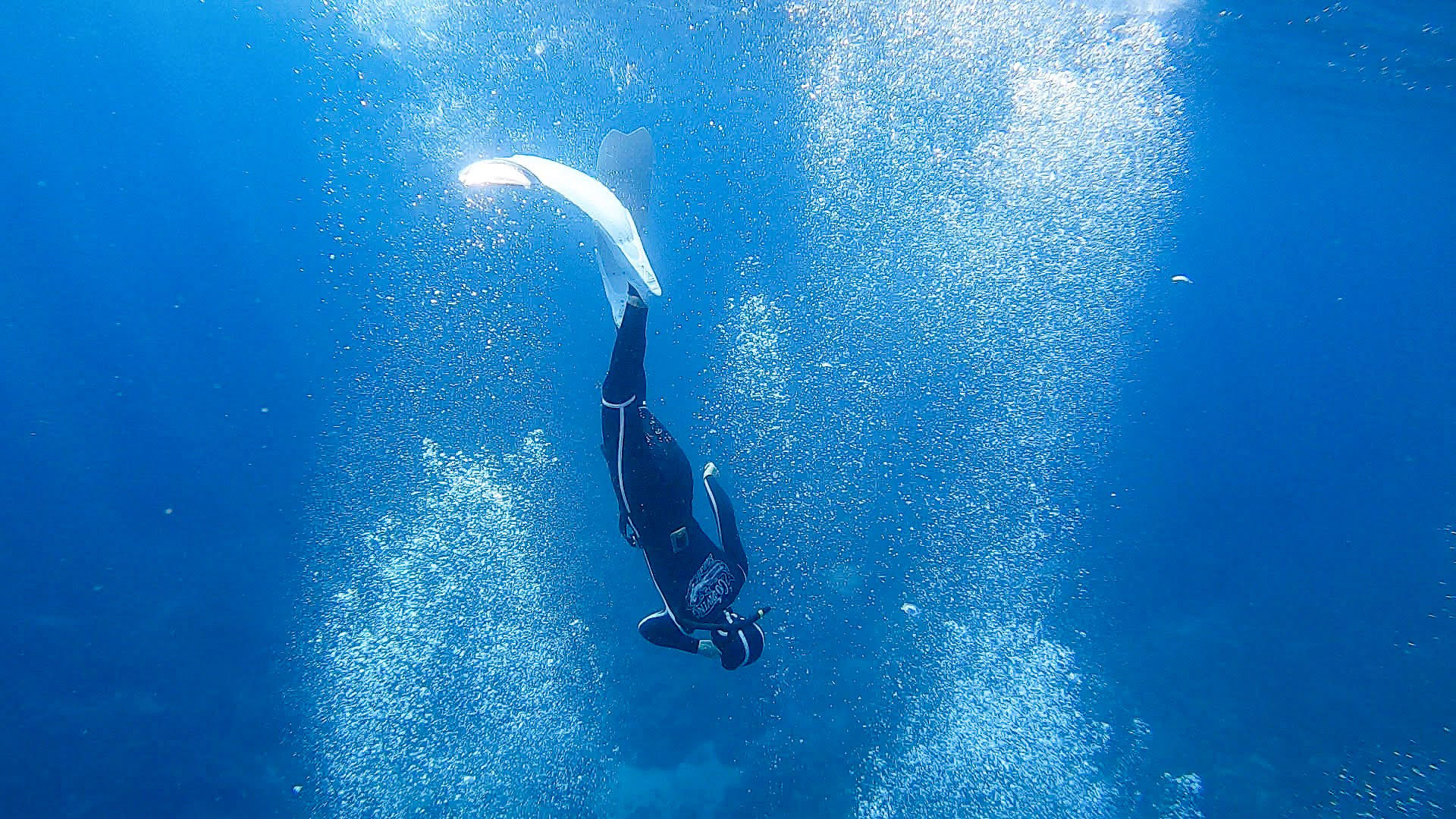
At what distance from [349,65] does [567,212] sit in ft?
40.1

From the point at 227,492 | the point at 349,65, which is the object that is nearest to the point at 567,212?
the point at 227,492

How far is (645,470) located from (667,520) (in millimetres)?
381

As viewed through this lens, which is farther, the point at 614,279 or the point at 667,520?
the point at 667,520

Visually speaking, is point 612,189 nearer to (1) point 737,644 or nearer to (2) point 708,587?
(2) point 708,587

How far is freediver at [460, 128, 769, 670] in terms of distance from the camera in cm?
344

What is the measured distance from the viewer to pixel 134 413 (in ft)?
41.8

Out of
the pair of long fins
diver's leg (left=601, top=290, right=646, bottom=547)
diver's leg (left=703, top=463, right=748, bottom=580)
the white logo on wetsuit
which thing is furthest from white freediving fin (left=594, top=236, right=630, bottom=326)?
the white logo on wetsuit

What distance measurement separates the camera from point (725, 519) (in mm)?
3971

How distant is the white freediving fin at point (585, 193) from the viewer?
3064 millimetres

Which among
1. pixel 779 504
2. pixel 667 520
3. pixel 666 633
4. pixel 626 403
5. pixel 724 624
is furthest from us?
pixel 779 504

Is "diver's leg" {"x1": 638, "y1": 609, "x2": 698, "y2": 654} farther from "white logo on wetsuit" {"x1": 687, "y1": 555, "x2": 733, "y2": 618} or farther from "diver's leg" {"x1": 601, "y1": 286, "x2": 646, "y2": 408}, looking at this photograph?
"diver's leg" {"x1": 601, "y1": 286, "x2": 646, "y2": 408}

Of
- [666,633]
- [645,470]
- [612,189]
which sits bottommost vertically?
[666,633]

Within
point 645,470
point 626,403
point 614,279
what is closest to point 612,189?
point 614,279

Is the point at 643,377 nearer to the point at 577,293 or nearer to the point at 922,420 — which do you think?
the point at 922,420
